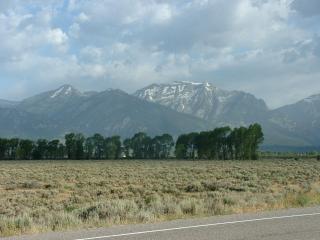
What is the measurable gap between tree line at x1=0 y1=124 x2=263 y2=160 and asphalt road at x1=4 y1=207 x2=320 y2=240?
104 metres

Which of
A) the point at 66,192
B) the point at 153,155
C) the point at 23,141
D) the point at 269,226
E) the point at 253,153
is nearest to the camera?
the point at 269,226

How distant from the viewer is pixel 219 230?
12.6 meters

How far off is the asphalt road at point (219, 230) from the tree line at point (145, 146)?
104m

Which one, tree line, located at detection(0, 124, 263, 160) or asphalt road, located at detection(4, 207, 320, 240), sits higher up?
tree line, located at detection(0, 124, 263, 160)

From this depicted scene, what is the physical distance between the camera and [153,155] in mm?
155625

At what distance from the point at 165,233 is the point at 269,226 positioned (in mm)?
2550

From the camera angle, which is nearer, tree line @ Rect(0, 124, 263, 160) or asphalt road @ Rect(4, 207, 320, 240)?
asphalt road @ Rect(4, 207, 320, 240)

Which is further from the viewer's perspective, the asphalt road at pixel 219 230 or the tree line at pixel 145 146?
the tree line at pixel 145 146

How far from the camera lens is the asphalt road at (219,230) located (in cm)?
1174

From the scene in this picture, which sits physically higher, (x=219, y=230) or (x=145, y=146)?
(x=145, y=146)

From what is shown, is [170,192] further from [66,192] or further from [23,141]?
[23,141]

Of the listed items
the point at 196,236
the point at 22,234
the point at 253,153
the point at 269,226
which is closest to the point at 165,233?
the point at 196,236

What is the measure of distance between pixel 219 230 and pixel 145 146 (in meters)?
144

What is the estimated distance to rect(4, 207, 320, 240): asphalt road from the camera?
11742 millimetres
